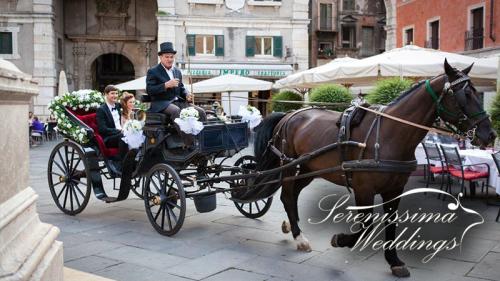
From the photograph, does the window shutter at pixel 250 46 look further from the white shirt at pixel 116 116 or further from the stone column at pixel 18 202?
the stone column at pixel 18 202

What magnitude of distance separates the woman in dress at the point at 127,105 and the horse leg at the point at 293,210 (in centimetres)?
311

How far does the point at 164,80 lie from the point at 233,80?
11.3 meters

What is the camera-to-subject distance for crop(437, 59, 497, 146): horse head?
13.9ft

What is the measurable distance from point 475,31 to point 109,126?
68.0ft

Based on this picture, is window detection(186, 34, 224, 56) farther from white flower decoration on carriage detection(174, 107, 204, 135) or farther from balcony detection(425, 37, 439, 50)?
white flower decoration on carriage detection(174, 107, 204, 135)

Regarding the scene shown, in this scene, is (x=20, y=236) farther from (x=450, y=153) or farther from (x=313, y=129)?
(x=450, y=153)

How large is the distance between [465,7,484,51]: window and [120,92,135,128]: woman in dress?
64.5ft

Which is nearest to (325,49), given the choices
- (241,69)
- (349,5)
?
(349,5)

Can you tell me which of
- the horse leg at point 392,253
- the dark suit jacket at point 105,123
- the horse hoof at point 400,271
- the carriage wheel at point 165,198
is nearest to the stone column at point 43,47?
the dark suit jacket at point 105,123

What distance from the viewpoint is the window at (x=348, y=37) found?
138 feet

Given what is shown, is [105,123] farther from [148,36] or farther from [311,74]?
[148,36]

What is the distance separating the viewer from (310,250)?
533cm

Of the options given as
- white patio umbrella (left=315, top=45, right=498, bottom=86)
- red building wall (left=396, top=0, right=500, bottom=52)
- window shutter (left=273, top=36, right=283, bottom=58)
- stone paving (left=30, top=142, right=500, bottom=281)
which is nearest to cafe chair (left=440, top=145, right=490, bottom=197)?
stone paving (left=30, top=142, right=500, bottom=281)

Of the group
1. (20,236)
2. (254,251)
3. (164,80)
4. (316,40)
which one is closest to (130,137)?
(164,80)
